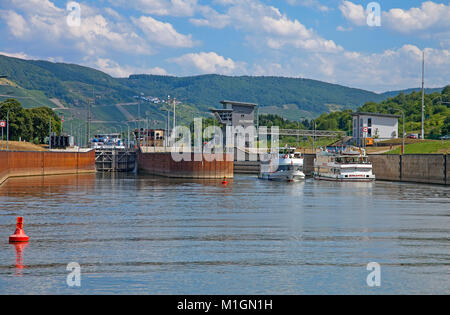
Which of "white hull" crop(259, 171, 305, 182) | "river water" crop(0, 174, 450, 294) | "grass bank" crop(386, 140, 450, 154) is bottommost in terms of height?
"river water" crop(0, 174, 450, 294)

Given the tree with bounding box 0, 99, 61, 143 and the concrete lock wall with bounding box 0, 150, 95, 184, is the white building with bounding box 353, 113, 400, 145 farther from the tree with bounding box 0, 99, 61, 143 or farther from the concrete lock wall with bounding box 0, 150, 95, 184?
the tree with bounding box 0, 99, 61, 143

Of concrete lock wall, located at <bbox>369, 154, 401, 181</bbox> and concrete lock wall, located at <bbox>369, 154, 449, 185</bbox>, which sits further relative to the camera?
concrete lock wall, located at <bbox>369, 154, 401, 181</bbox>

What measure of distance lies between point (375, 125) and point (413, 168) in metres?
73.1

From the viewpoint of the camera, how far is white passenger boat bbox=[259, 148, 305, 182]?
93000 millimetres

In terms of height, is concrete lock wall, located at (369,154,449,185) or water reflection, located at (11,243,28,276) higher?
concrete lock wall, located at (369,154,449,185)

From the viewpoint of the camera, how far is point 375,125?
158 metres

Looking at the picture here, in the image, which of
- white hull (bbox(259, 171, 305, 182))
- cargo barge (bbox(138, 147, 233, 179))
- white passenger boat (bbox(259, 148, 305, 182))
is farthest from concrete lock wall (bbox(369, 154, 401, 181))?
cargo barge (bbox(138, 147, 233, 179))

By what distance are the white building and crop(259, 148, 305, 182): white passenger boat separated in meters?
58.6

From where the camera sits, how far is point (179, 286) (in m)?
20.9

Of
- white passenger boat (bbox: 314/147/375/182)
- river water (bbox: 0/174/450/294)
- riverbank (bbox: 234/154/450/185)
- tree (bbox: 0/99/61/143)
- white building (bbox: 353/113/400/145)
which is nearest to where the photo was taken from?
river water (bbox: 0/174/450/294)

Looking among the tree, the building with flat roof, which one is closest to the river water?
the tree

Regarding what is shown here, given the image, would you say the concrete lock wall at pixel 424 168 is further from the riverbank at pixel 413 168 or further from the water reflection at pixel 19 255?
the water reflection at pixel 19 255

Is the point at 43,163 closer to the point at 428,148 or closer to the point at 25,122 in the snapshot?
the point at 25,122

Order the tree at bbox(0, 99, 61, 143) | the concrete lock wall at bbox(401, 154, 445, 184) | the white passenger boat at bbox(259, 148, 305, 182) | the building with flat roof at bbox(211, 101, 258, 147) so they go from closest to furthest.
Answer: the concrete lock wall at bbox(401, 154, 445, 184)
the white passenger boat at bbox(259, 148, 305, 182)
the tree at bbox(0, 99, 61, 143)
the building with flat roof at bbox(211, 101, 258, 147)
